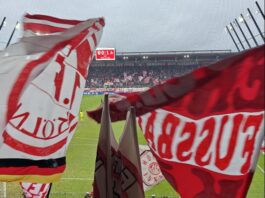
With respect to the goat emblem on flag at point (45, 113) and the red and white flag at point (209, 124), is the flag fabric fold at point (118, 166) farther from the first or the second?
the goat emblem on flag at point (45, 113)

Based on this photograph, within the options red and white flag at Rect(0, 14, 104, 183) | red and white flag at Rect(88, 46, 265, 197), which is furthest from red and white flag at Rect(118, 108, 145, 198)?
red and white flag at Rect(0, 14, 104, 183)

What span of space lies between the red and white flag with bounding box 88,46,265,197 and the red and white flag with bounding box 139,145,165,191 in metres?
6.46

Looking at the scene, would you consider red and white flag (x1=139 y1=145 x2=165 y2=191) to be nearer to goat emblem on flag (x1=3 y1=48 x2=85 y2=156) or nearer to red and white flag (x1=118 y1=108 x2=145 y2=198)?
goat emblem on flag (x1=3 y1=48 x2=85 y2=156)

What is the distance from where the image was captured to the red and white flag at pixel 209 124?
371 cm

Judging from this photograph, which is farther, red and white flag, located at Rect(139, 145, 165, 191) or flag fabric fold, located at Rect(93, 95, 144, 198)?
red and white flag, located at Rect(139, 145, 165, 191)

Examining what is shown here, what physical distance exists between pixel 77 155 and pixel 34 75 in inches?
597

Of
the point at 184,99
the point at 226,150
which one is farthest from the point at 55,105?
the point at 226,150

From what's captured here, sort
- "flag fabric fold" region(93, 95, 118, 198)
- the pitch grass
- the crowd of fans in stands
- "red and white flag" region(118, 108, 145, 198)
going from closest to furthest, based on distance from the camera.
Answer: "flag fabric fold" region(93, 95, 118, 198) → "red and white flag" region(118, 108, 145, 198) → the pitch grass → the crowd of fans in stands

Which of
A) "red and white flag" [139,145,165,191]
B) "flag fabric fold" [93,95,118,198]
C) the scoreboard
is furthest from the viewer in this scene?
the scoreboard

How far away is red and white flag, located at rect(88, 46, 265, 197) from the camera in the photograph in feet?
12.2

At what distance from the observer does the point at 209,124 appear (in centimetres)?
399

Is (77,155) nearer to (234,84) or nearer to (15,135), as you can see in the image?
(15,135)

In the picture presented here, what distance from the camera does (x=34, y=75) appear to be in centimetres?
490

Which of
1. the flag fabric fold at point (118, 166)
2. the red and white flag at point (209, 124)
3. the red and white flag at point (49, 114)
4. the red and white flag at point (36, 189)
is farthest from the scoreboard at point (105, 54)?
the red and white flag at point (209, 124)
